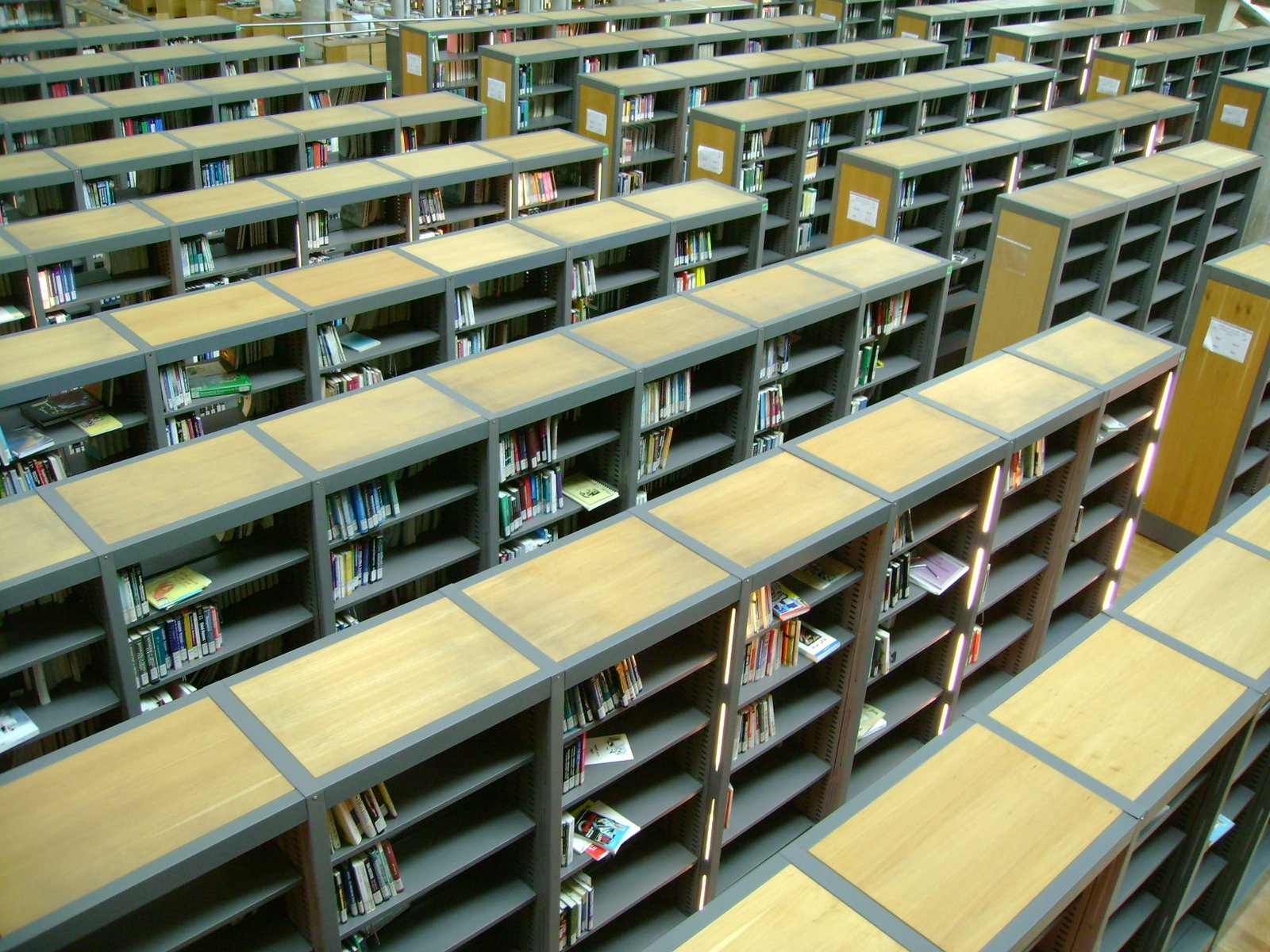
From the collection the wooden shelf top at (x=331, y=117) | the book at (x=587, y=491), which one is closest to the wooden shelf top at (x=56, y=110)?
the wooden shelf top at (x=331, y=117)

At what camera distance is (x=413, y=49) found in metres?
12.0

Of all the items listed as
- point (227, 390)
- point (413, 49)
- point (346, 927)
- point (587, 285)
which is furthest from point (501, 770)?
point (413, 49)

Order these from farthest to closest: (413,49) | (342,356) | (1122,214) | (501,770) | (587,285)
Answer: (413,49) < (1122,214) < (587,285) < (342,356) < (501,770)

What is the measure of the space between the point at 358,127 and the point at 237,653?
5551mm

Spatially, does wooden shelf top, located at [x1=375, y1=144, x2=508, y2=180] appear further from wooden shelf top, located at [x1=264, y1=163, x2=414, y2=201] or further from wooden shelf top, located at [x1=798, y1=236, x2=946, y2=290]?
wooden shelf top, located at [x1=798, y1=236, x2=946, y2=290]

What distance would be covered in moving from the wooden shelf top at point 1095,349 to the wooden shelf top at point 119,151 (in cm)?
621

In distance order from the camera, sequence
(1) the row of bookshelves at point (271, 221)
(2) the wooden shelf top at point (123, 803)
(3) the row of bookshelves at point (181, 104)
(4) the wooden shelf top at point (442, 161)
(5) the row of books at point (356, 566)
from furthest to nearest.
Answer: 1. (3) the row of bookshelves at point (181, 104)
2. (4) the wooden shelf top at point (442, 161)
3. (1) the row of bookshelves at point (271, 221)
4. (5) the row of books at point (356, 566)
5. (2) the wooden shelf top at point (123, 803)

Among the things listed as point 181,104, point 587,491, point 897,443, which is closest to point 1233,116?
point 897,443

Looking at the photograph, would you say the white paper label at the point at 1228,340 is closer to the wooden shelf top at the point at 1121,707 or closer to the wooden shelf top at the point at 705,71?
the wooden shelf top at the point at 1121,707

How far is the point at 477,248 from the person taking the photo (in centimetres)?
679

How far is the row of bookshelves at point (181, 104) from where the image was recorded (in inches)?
358

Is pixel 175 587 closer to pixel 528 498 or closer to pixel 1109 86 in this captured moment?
pixel 528 498

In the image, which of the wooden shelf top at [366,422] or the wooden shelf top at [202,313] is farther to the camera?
the wooden shelf top at [202,313]

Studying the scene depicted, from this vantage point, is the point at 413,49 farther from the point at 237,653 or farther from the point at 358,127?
the point at 237,653
